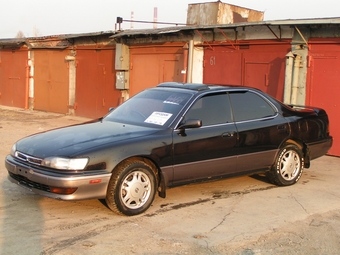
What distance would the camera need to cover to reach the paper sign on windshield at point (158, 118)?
641cm

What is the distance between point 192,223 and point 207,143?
1214 millimetres

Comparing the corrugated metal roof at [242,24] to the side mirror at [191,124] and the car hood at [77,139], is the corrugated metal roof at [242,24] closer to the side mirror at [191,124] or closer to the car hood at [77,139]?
the side mirror at [191,124]

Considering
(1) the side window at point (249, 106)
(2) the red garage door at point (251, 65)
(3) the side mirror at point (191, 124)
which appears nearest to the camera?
(3) the side mirror at point (191, 124)

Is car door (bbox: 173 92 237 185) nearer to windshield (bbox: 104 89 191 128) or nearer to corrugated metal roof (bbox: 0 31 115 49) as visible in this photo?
windshield (bbox: 104 89 191 128)

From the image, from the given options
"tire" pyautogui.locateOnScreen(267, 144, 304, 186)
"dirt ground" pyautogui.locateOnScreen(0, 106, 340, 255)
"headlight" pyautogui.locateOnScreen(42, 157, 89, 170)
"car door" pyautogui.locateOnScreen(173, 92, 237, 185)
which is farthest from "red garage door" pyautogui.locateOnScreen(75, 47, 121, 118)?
"headlight" pyautogui.locateOnScreen(42, 157, 89, 170)

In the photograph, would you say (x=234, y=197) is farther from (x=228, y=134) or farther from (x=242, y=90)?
(x=242, y=90)

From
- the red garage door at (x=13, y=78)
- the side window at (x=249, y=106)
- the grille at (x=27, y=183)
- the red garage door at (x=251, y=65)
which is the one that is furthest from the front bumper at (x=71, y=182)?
the red garage door at (x=13, y=78)

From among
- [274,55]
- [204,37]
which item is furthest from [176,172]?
[204,37]

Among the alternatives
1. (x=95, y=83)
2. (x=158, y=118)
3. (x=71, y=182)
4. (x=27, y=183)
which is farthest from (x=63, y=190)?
(x=95, y=83)

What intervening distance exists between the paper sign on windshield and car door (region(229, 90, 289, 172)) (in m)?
1.09

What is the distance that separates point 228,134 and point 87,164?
214 centimetres

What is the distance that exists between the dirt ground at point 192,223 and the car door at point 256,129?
1.64ft

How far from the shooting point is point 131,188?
5801 mm

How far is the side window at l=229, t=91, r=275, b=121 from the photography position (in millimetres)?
7078
